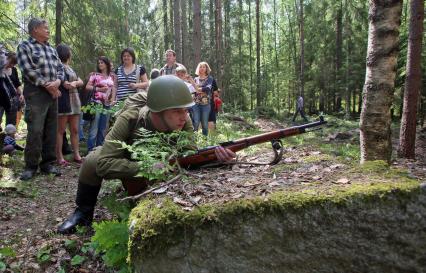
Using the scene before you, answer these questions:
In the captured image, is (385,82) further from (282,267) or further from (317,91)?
(317,91)

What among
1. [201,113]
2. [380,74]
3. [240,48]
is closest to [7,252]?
[380,74]

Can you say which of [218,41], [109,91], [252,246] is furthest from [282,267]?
[218,41]

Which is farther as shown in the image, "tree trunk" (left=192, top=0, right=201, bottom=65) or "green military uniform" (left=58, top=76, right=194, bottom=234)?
"tree trunk" (left=192, top=0, right=201, bottom=65)

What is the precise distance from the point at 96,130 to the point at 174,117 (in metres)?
4.74

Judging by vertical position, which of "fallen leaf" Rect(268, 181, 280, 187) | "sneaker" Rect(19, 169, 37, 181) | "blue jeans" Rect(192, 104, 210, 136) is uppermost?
"fallen leaf" Rect(268, 181, 280, 187)

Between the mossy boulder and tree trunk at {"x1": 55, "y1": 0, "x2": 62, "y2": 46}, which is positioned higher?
tree trunk at {"x1": 55, "y1": 0, "x2": 62, "y2": 46}

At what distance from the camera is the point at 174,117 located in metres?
3.61

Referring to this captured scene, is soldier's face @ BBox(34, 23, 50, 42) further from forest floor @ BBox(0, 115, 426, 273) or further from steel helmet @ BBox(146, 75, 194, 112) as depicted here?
steel helmet @ BBox(146, 75, 194, 112)

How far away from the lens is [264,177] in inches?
127

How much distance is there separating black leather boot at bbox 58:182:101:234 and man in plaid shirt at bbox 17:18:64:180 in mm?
2311

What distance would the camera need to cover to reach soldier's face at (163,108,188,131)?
359 centimetres

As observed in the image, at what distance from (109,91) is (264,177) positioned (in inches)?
223

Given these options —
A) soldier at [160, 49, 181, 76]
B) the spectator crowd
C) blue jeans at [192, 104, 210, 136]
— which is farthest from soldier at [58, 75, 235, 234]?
blue jeans at [192, 104, 210, 136]

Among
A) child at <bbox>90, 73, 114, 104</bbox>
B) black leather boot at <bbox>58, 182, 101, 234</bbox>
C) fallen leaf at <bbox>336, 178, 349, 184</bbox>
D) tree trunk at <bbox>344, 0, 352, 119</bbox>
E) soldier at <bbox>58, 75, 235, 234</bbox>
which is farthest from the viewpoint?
tree trunk at <bbox>344, 0, 352, 119</bbox>
